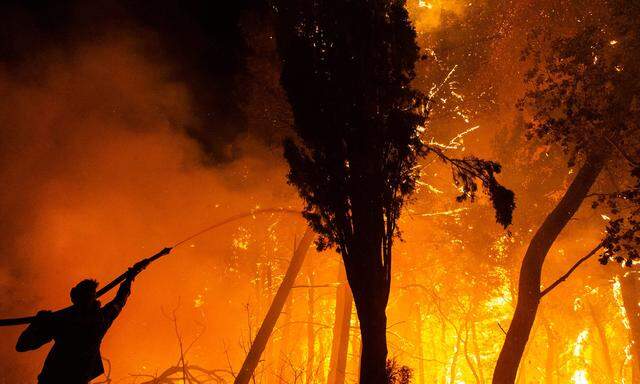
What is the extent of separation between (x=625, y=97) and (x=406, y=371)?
21.5 ft

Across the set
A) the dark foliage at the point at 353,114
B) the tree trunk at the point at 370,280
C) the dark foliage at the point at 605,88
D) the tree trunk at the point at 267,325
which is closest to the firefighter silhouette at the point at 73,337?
the dark foliage at the point at 353,114

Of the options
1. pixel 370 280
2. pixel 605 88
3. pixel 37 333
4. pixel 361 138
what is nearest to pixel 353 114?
pixel 361 138

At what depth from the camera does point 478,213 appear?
18969 millimetres

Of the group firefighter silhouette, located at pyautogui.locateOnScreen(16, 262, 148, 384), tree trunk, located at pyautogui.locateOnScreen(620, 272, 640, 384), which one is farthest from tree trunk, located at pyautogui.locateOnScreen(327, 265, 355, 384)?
tree trunk, located at pyautogui.locateOnScreen(620, 272, 640, 384)

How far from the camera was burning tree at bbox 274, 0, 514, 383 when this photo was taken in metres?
5.20

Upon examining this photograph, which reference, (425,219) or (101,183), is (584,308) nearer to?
(425,219)

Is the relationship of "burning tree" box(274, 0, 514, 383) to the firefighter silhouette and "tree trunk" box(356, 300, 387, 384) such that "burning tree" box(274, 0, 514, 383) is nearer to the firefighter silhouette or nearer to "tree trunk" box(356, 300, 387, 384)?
"tree trunk" box(356, 300, 387, 384)

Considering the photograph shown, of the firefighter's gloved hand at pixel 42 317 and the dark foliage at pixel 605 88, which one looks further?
the dark foliage at pixel 605 88

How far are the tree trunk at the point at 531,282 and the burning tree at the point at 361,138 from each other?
268 cm

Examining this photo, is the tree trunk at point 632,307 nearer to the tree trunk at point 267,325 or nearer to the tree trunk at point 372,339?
the tree trunk at point 267,325

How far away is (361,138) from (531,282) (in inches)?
191

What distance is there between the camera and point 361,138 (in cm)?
547

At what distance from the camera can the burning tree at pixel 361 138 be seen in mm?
5199

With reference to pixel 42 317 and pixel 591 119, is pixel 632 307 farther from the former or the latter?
pixel 42 317
